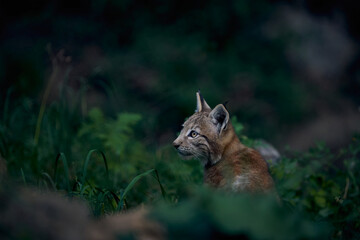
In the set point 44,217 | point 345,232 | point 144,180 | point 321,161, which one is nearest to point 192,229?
point 44,217

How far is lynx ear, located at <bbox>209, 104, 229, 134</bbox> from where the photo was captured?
4348 millimetres

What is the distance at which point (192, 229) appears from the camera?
2.27 metres

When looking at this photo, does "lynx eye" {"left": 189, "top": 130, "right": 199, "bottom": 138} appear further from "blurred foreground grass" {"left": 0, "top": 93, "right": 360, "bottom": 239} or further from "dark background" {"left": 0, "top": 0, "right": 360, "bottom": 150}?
"dark background" {"left": 0, "top": 0, "right": 360, "bottom": 150}

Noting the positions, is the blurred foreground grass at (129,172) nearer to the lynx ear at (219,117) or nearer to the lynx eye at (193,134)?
the lynx eye at (193,134)

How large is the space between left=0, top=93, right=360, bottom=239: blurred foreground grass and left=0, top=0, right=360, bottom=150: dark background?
221 cm

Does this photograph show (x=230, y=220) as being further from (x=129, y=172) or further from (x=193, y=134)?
(x=129, y=172)

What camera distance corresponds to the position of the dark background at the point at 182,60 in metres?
8.87

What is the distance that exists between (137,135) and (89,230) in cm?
536

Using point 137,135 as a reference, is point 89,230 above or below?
below

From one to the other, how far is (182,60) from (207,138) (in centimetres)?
499

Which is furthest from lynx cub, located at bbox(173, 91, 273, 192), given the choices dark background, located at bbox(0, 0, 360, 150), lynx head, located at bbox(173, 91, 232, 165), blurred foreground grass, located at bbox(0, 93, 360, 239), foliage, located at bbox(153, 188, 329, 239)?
dark background, located at bbox(0, 0, 360, 150)

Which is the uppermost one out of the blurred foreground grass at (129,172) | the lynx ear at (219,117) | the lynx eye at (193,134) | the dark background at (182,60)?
the dark background at (182,60)

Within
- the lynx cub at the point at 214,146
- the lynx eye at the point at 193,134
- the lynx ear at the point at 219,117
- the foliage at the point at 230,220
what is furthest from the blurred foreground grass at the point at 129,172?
the lynx ear at the point at 219,117

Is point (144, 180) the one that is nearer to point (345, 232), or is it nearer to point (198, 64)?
point (345, 232)
